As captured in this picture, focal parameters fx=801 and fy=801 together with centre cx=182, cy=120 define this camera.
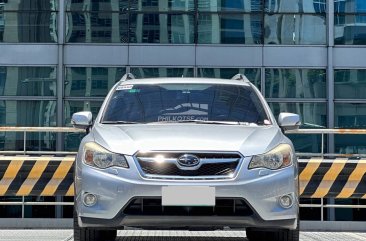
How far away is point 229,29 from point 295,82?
2.12 metres

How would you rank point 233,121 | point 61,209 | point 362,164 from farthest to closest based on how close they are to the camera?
point 61,209 < point 362,164 < point 233,121

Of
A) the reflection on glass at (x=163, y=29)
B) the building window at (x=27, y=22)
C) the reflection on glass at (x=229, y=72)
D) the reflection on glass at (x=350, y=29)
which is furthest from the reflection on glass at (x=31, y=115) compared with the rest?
the reflection on glass at (x=350, y=29)

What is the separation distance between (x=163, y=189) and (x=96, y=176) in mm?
575

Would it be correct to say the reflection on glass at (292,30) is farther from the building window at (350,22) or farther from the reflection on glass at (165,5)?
the reflection on glass at (165,5)

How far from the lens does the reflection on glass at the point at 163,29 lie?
1997 cm

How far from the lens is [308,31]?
20.1 metres

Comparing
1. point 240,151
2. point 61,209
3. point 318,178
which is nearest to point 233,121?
point 240,151

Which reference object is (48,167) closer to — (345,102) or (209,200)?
(209,200)

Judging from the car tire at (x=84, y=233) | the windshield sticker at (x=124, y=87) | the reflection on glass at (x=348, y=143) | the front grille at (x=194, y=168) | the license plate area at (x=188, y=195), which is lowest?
the reflection on glass at (x=348, y=143)

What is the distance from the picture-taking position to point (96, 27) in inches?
786

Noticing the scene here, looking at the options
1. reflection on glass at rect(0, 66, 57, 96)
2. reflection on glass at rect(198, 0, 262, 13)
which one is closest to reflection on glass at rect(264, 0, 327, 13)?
reflection on glass at rect(198, 0, 262, 13)

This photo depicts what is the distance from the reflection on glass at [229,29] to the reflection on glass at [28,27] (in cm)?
374

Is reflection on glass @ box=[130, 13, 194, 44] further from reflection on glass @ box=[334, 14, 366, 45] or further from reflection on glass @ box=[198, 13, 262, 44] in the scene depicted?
reflection on glass @ box=[334, 14, 366, 45]

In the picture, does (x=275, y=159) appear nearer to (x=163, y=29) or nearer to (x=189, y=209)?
(x=189, y=209)
